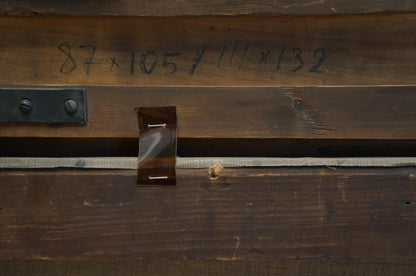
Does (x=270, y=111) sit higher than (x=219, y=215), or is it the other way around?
(x=270, y=111)

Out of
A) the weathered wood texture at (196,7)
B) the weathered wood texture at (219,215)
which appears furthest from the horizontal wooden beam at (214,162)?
the weathered wood texture at (196,7)

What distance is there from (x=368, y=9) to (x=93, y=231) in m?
0.66

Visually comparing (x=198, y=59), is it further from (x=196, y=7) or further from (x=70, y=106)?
(x=70, y=106)

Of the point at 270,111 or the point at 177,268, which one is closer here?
the point at 270,111

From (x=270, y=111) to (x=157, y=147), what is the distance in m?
0.22

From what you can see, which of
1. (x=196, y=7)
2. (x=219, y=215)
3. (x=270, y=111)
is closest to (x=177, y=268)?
(x=219, y=215)

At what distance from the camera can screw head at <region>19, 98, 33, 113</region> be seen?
968 millimetres

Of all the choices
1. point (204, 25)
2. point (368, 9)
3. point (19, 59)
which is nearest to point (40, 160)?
point (19, 59)

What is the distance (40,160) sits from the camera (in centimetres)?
100

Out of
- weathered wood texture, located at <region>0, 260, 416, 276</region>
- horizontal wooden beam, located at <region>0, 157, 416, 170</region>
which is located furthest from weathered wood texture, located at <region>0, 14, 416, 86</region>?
weathered wood texture, located at <region>0, 260, 416, 276</region>

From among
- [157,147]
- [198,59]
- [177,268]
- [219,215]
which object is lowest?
[177,268]

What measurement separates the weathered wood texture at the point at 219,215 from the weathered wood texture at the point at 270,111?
0.25 feet

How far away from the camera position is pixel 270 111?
0.97 meters

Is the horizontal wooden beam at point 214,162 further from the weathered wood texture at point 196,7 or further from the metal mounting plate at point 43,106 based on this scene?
the weathered wood texture at point 196,7
